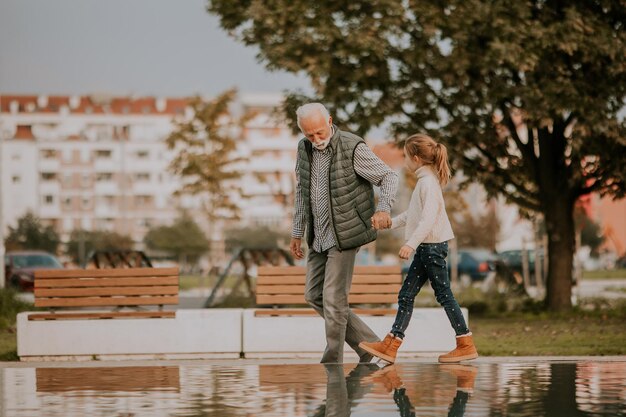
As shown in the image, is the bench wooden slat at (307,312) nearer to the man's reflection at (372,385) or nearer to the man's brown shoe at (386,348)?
the man's brown shoe at (386,348)

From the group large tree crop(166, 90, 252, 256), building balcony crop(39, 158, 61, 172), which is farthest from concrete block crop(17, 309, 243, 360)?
building balcony crop(39, 158, 61, 172)

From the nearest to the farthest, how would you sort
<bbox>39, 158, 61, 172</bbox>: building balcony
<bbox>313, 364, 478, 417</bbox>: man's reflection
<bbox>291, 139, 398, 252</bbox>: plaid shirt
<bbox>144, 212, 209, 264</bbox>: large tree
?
<bbox>313, 364, 478, 417</bbox>: man's reflection, <bbox>291, 139, 398, 252</bbox>: plaid shirt, <bbox>144, 212, 209, 264</bbox>: large tree, <bbox>39, 158, 61, 172</bbox>: building balcony

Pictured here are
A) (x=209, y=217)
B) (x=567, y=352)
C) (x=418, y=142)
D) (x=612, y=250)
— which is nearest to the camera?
(x=418, y=142)

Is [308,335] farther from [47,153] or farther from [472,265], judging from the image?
[47,153]

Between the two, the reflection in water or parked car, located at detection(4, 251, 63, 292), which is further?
parked car, located at detection(4, 251, 63, 292)

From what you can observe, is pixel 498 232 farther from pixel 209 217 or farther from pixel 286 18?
pixel 286 18

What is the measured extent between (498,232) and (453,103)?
42.2 m

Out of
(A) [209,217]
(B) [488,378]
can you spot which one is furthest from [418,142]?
(A) [209,217]

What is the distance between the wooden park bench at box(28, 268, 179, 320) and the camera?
13586 millimetres

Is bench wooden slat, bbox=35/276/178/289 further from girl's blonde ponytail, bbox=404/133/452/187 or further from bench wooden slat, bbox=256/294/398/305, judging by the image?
girl's blonde ponytail, bbox=404/133/452/187

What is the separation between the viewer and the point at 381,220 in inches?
342

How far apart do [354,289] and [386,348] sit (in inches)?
151

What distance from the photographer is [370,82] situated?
2109 cm

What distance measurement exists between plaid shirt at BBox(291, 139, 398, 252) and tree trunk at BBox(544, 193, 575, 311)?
44.7 feet
